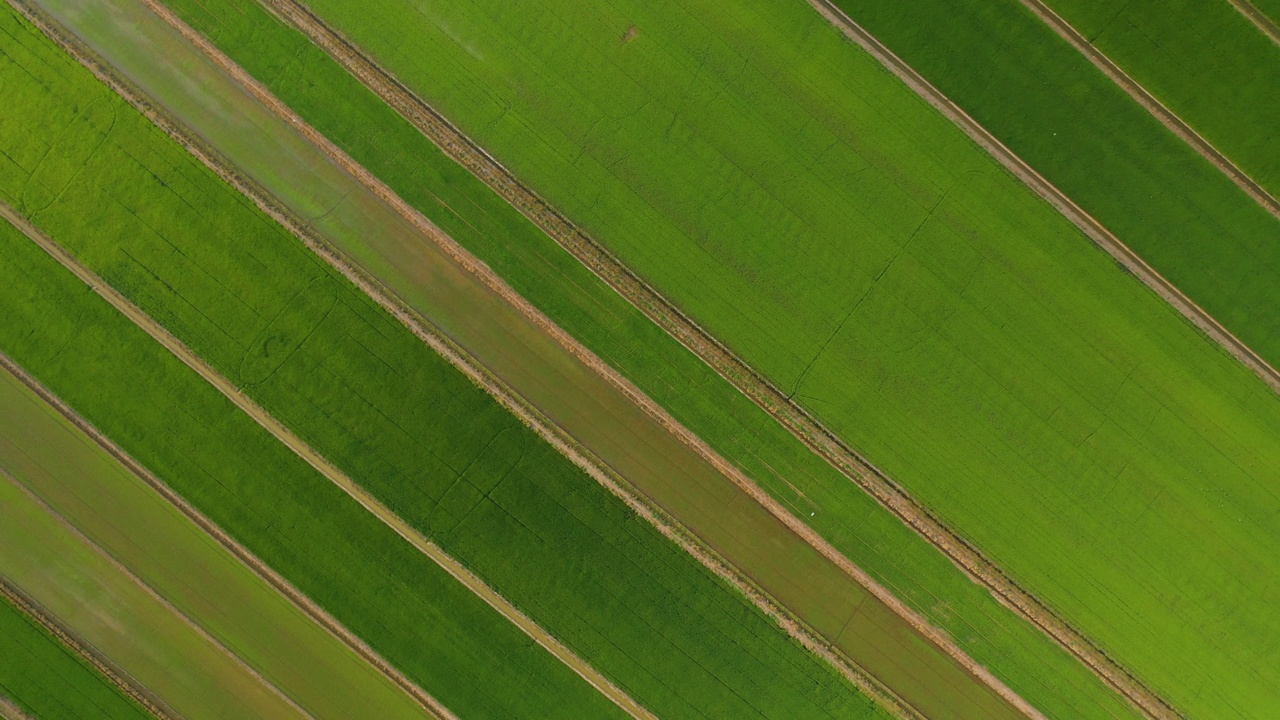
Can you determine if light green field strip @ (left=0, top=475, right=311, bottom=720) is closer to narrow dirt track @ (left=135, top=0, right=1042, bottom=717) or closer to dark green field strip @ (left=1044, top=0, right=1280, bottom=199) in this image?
narrow dirt track @ (left=135, top=0, right=1042, bottom=717)

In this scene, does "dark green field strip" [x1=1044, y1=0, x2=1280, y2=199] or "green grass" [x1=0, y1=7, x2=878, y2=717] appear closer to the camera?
"green grass" [x1=0, y1=7, x2=878, y2=717]

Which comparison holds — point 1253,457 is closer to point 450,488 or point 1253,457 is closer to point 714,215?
point 714,215

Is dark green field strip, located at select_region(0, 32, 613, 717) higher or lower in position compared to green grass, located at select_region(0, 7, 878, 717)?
lower

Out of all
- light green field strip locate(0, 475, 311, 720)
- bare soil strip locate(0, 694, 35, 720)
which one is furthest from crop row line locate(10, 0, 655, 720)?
bare soil strip locate(0, 694, 35, 720)

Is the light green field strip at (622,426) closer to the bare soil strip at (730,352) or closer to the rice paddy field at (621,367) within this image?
the rice paddy field at (621,367)

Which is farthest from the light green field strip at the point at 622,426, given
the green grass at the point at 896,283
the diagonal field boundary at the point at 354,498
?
the diagonal field boundary at the point at 354,498

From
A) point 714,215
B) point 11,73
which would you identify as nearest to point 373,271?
point 714,215
